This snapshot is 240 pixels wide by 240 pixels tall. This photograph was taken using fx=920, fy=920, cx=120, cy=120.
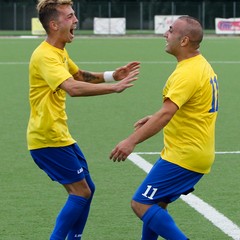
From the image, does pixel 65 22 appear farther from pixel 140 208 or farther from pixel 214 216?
pixel 214 216

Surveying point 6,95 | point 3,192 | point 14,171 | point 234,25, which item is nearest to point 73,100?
point 6,95

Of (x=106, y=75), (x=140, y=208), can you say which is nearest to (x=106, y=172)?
(x=106, y=75)

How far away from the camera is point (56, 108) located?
23.6 ft

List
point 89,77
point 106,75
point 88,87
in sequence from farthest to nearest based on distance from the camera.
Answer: point 89,77
point 106,75
point 88,87

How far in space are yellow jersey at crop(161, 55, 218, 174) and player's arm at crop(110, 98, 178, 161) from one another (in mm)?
111

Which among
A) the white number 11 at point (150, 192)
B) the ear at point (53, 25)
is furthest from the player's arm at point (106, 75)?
the white number 11 at point (150, 192)

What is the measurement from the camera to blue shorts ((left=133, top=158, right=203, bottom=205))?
6719 mm

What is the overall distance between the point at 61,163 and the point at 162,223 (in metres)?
1.02

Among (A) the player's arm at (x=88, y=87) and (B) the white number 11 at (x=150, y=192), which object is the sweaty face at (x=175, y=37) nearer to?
(A) the player's arm at (x=88, y=87)

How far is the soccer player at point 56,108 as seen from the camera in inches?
276

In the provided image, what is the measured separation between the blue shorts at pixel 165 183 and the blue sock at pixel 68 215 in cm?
69

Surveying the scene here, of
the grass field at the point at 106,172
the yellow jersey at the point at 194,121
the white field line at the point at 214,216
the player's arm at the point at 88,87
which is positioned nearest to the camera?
the yellow jersey at the point at 194,121

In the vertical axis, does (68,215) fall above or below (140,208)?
below

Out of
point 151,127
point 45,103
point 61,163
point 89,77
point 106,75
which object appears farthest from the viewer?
point 89,77
